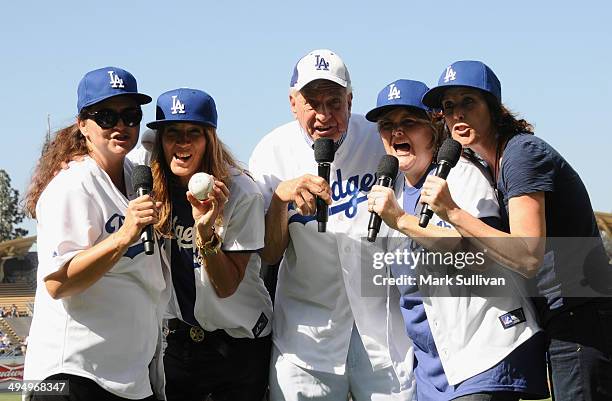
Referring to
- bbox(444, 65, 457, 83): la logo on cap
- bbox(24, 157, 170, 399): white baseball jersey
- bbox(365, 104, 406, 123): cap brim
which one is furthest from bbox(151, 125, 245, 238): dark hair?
bbox(444, 65, 457, 83): la logo on cap

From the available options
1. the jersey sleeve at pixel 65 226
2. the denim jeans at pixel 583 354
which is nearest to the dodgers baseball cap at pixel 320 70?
the jersey sleeve at pixel 65 226

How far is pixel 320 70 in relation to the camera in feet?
20.3

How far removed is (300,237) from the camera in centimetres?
623

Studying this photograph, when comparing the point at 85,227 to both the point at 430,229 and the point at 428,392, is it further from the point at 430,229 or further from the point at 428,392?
the point at 428,392

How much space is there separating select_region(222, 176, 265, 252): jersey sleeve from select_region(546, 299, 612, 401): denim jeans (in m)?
1.94

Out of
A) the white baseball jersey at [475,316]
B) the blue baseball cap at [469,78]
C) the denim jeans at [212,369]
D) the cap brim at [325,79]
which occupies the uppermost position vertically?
the cap brim at [325,79]

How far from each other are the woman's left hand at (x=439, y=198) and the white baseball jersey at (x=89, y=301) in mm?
1747

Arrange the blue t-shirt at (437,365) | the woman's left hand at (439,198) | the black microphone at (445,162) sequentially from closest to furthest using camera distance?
1. the woman's left hand at (439,198)
2. the black microphone at (445,162)
3. the blue t-shirt at (437,365)

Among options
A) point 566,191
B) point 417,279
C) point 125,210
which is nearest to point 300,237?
point 417,279

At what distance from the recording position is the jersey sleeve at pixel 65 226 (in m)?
5.22

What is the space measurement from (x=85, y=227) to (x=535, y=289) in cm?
264

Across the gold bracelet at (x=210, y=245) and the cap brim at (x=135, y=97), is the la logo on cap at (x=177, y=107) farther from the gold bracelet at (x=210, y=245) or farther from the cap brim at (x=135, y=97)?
the gold bracelet at (x=210, y=245)

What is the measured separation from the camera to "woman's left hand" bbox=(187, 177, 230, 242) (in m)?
5.49

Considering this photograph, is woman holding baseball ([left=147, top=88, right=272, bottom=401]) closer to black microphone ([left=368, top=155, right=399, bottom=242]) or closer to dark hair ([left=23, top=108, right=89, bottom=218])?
dark hair ([left=23, top=108, right=89, bottom=218])
